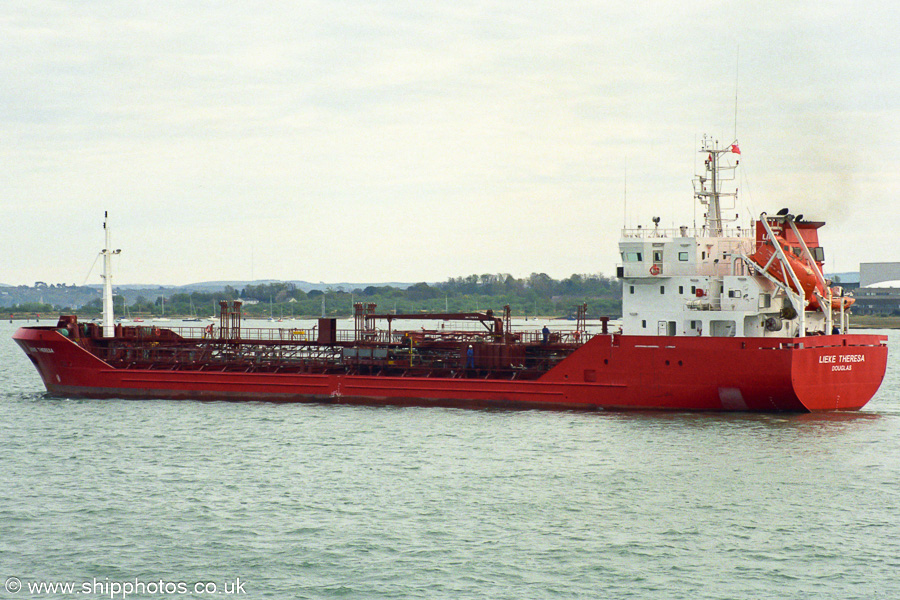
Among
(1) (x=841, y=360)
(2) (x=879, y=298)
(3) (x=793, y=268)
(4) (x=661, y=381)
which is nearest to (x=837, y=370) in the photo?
(1) (x=841, y=360)

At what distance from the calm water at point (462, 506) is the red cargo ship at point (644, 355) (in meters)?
1.34

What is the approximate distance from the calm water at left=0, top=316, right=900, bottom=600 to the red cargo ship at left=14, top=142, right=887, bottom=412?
1.34m

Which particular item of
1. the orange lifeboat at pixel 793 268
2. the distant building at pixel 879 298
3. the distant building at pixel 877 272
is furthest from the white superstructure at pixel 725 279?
the distant building at pixel 877 272

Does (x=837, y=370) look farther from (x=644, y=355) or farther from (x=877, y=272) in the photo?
(x=877, y=272)

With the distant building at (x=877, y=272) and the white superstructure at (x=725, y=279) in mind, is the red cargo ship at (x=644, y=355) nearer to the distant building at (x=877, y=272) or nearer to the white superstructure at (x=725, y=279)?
the white superstructure at (x=725, y=279)

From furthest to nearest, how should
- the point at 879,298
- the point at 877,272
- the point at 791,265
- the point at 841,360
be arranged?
1. the point at 877,272
2. the point at 879,298
3. the point at 791,265
4. the point at 841,360

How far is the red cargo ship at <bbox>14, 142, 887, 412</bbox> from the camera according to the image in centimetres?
3391

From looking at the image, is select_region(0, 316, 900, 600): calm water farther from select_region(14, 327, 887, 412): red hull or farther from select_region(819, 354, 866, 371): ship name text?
select_region(819, 354, 866, 371): ship name text

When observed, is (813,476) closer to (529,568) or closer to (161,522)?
(529,568)

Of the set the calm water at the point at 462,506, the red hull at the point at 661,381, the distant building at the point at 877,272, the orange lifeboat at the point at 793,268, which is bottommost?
the calm water at the point at 462,506

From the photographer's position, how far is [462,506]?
23.5 meters

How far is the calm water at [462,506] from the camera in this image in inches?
744

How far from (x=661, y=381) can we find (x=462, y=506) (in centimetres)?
1364

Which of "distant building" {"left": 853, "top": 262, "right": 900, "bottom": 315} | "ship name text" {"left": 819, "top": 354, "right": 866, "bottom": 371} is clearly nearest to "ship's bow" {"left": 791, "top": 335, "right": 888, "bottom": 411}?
"ship name text" {"left": 819, "top": 354, "right": 866, "bottom": 371}
